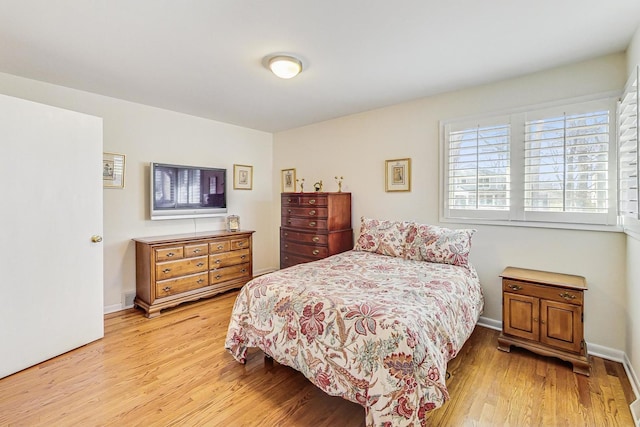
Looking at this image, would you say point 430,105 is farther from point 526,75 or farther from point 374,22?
point 374,22

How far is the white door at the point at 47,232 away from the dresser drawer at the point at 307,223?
213cm

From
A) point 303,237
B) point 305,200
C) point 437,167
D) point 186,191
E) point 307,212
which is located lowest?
point 303,237

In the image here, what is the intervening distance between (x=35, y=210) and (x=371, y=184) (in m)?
3.38

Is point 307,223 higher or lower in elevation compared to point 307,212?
lower

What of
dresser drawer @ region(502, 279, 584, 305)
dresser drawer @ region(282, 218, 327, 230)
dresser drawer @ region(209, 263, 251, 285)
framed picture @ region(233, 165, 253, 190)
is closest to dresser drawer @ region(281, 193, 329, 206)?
dresser drawer @ region(282, 218, 327, 230)

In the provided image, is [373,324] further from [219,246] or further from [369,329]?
[219,246]

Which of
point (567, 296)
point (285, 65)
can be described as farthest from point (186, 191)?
point (567, 296)

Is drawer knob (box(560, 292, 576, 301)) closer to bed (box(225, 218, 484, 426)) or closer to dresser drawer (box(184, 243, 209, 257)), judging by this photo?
bed (box(225, 218, 484, 426))

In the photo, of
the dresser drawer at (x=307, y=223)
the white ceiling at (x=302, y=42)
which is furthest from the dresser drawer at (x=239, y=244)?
the white ceiling at (x=302, y=42)

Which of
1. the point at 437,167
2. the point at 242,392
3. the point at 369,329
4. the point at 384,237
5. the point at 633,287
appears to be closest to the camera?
the point at 369,329

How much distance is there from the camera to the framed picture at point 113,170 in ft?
10.9

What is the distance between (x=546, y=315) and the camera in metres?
2.33

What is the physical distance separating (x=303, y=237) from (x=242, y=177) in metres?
1.60

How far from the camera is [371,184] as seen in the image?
3930mm
